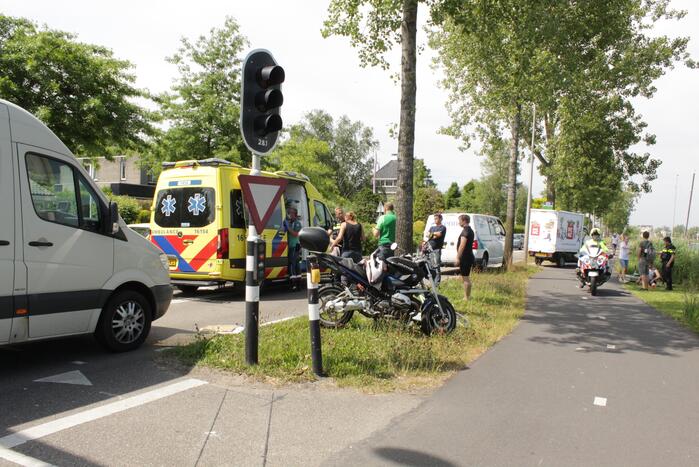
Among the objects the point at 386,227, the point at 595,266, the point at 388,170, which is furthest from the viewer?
the point at 388,170

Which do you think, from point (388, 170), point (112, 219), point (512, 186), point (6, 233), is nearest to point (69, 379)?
point (6, 233)

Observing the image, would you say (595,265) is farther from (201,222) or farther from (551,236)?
(551,236)

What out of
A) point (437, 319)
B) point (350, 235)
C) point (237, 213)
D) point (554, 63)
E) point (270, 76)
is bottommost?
point (437, 319)

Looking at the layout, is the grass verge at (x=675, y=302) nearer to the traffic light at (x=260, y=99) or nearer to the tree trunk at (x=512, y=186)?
the tree trunk at (x=512, y=186)

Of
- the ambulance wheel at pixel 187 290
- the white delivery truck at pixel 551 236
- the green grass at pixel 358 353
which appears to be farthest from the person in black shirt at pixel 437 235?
the white delivery truck at pixel 551 236

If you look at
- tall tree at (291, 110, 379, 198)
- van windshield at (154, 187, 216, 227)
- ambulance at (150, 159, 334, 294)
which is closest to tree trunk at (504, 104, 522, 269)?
ambulance at (150, 159, 334, 294)

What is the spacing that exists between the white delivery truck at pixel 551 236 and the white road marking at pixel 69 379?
22644mm

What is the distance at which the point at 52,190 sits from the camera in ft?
17.0

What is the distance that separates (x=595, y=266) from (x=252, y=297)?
464 inches

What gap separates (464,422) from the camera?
4.31m

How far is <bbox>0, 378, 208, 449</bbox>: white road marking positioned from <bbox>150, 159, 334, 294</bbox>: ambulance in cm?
476

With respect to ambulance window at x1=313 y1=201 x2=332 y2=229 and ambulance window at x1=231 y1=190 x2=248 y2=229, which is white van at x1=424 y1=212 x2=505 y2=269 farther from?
ambulance window at x1=231 y1=190 x2=248 y2=229

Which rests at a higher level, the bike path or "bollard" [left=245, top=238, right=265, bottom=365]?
"bollard" [left=245, top=238, right=265, bottom=365]

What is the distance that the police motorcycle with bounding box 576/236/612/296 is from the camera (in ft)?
46.2
